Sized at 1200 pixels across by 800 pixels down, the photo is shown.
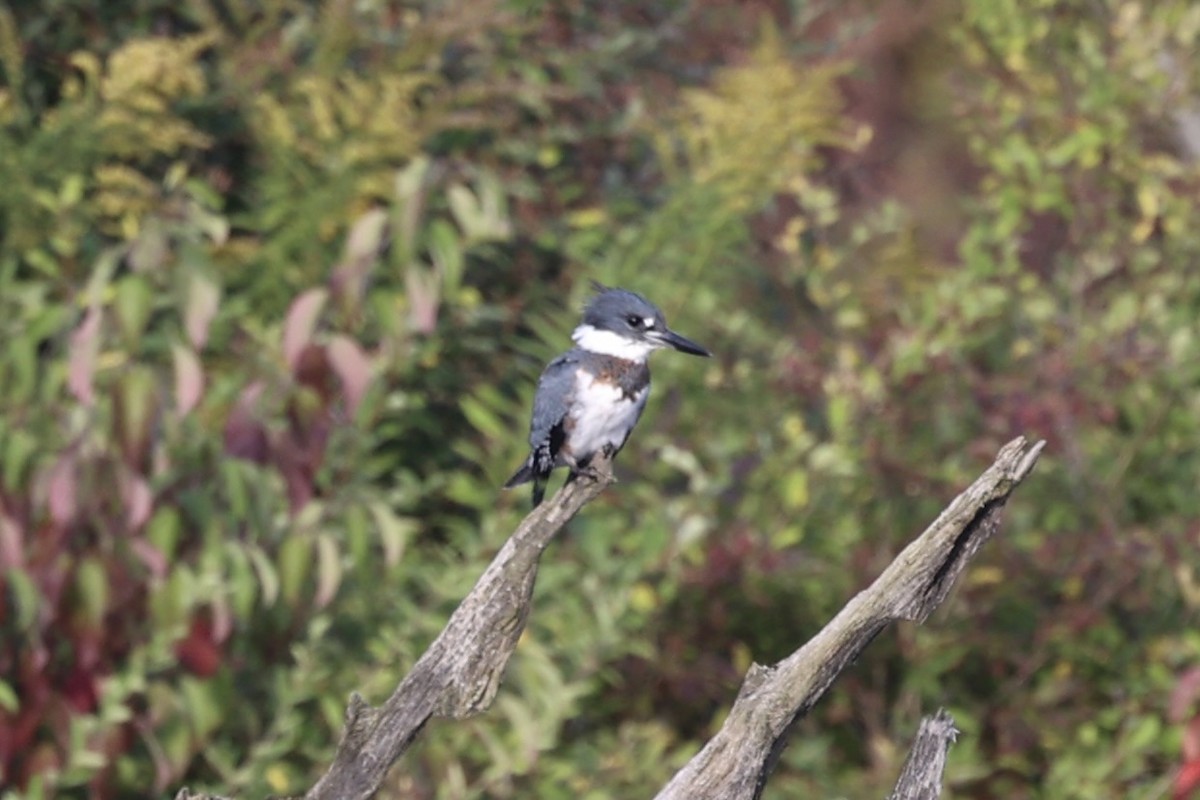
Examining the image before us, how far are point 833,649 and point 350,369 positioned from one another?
193 centimetres

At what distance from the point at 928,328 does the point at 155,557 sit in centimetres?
224

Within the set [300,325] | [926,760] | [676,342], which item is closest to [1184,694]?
[676,342]

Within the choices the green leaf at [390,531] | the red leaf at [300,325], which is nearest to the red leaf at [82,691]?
the green leaf at [390,531]

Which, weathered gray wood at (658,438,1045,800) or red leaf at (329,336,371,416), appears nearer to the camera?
weathered gray wood at (658,438,1045,800)

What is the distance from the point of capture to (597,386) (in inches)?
145

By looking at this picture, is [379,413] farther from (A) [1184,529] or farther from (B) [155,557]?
(A) [1184,529]

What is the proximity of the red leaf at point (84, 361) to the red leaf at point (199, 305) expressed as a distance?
180mm

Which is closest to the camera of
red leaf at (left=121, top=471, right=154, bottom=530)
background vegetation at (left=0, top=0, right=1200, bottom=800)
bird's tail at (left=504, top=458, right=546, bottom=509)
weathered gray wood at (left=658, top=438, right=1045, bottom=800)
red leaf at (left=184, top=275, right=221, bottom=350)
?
weathered gray wood at (left=658, top=438, right=1045, bottom=800)

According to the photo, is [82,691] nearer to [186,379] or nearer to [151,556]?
[151,556]

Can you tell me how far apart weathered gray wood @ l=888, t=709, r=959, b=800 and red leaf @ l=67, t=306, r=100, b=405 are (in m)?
2.06

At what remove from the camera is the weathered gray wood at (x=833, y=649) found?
2.15 meters

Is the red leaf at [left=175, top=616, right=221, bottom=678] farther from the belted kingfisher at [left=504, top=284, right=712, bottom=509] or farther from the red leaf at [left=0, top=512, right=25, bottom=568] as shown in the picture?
the belted kingfisher at [left=504, top=284, right=712, bottom=509]

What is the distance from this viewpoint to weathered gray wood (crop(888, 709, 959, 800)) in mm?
2176

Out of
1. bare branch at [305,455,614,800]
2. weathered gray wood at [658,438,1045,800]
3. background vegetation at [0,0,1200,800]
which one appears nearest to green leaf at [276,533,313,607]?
background vegetation at [0,0,1200,800]
